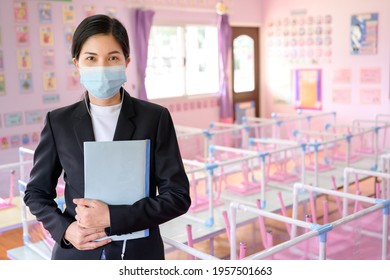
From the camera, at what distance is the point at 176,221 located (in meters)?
3.14

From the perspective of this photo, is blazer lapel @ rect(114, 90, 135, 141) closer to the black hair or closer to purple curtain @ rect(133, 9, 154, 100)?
the black hair

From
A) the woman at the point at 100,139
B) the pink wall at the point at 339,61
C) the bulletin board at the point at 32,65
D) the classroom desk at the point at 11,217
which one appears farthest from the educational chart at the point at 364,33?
the woman at the point at 100,139

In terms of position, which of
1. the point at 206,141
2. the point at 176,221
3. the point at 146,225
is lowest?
the point at 176,221

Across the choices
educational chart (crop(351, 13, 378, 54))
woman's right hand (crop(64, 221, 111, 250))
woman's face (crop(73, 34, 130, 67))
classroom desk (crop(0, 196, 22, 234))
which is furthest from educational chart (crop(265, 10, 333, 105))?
woman's right hand (crop(64, 221, 111, 250))

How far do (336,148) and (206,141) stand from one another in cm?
138

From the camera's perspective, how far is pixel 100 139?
113 cm

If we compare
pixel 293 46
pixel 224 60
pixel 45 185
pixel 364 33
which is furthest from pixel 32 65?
pixel 364 33

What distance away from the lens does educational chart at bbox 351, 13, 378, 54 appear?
620 centimetres

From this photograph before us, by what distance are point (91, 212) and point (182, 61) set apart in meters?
5.35

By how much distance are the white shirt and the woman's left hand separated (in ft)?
0.50

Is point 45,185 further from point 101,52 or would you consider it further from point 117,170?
point 101,52

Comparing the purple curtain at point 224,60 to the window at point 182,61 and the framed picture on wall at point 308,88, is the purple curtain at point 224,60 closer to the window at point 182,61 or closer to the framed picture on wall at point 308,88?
the window at point 182,61
